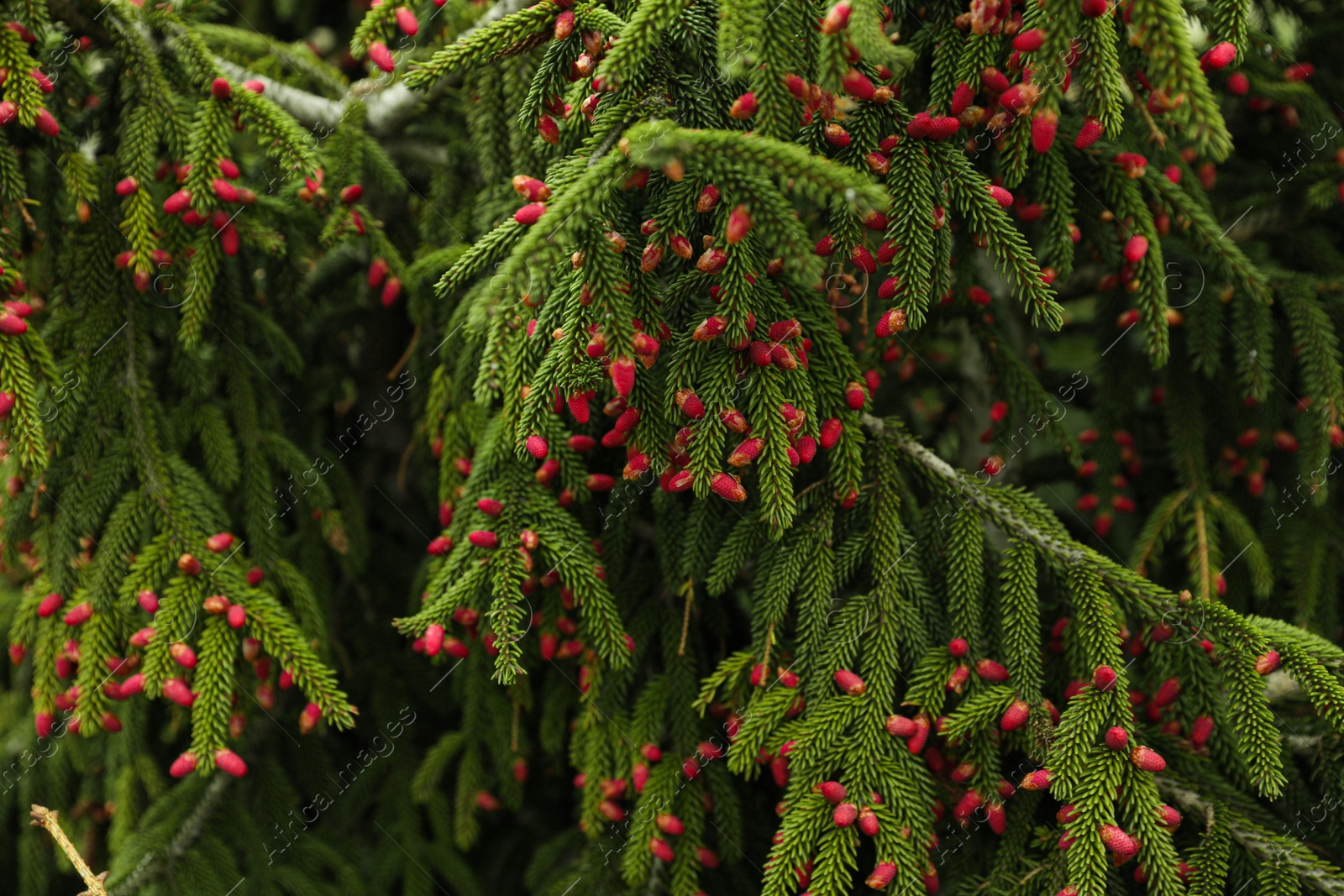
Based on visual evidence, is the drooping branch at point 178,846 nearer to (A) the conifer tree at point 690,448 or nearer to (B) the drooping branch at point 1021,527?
(A) the conifer tree at point 690,448

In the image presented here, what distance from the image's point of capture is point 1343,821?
1440 mm

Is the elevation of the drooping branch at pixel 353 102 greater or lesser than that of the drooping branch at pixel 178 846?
greater

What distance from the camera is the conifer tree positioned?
116 cm

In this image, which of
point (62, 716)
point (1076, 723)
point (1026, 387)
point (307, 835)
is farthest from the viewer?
point (62, 716)

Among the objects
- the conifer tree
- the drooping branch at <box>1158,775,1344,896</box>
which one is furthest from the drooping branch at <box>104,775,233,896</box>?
the drooping branch at <box>1158,775,1344,896</box>

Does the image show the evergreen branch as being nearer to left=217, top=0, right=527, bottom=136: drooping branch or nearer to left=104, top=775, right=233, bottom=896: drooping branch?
left=104, top=775, right=233, bottom=896: drooping branch

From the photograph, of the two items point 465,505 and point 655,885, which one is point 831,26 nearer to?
point 465,505

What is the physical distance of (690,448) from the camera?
3.89ft

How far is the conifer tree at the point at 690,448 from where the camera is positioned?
116 centimetres

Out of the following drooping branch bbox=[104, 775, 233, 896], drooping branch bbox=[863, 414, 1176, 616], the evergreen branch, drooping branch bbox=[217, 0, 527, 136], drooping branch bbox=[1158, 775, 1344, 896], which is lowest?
drooping branch bbox=[1158, 775, 1344, 896]

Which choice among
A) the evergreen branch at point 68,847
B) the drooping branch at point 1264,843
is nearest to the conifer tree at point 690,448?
the drooping branch at point 1264,843

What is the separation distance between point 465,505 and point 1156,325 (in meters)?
1.30

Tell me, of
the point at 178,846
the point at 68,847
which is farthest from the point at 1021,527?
the point at 178,846

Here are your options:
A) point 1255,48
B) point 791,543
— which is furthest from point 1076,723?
point 1255,48
